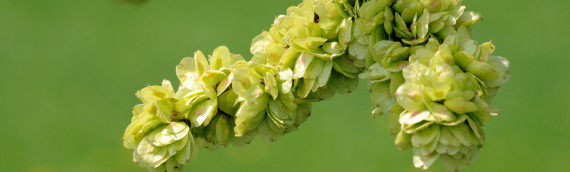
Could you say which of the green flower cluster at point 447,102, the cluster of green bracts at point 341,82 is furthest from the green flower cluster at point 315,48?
the green flower cluster at point 447,102

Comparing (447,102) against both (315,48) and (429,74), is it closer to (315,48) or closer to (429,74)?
(429,74)

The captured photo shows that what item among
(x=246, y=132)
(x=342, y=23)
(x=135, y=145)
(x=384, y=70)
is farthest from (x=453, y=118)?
(x=135, y=145)

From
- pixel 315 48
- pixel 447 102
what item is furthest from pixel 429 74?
pixel 315 48

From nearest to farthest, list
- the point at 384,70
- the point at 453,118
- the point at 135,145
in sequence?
the point at 453,118, the point at 384,70, the point at 135,145

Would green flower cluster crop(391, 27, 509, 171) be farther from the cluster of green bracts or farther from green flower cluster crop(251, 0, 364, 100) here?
green flower cluster crop(251, 0, 364, 100)

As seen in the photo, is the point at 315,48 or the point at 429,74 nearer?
the point at 429,74

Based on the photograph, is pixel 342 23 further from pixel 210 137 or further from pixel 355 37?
pixel 210 137

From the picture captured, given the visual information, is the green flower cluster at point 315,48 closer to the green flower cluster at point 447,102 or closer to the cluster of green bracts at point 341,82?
the cluster of green bracts at point 341,82

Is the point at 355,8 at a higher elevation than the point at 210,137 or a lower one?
higher
